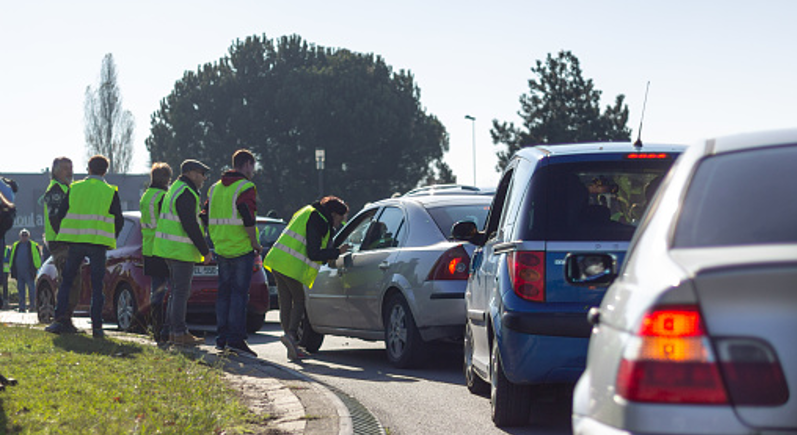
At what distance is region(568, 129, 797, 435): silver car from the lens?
2.85 m

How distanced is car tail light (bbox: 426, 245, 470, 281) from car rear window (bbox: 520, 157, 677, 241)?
10.4ft

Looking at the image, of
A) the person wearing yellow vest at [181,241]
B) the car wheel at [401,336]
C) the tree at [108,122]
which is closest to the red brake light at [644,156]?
the car wheel at [401,336]

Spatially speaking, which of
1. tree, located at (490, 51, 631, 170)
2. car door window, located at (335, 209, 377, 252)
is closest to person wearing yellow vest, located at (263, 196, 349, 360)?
car door window, located at (335, 209, 377, 252)

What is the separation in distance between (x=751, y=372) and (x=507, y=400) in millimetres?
4391

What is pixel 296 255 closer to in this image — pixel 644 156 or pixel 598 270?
pixel 644 156

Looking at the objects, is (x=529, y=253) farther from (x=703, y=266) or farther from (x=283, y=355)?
(x=283, y=355)

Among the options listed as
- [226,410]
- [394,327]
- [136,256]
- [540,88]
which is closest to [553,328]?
[226,410]

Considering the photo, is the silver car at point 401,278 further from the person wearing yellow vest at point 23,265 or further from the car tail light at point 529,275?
the person wearing yellow vest at point 23,265

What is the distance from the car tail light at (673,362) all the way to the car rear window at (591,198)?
3738 mm

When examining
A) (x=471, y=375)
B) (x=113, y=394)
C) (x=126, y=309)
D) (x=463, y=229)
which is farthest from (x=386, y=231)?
(x=126, y=309)

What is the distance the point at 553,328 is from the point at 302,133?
6401 centimetres

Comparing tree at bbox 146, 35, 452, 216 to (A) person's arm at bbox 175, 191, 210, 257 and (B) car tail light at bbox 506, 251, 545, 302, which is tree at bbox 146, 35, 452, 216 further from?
(B) car tail light at bbox 506, 251, 545, 302

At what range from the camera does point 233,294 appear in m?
11.7

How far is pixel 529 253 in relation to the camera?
6.76 metres
